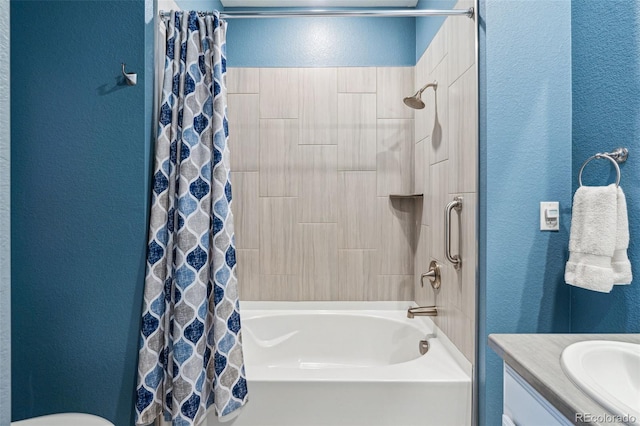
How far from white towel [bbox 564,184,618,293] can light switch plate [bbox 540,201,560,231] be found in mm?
185

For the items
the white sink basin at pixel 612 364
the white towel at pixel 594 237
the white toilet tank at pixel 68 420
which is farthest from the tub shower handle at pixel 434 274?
the white toilet tank at pixel 68 420

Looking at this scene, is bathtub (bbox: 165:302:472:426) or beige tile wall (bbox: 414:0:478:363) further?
beige tile wall (bbox: 414:0:478:363)

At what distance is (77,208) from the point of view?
5.15ft

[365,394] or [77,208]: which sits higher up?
[77,208]

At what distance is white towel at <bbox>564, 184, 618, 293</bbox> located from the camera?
4.10 ft

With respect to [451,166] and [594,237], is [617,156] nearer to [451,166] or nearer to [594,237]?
[594,237]

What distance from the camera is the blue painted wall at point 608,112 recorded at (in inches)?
50.0

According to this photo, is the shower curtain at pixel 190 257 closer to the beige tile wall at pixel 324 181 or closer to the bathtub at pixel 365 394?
the bathtub at pixel 365 394

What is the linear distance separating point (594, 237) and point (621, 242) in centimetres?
7

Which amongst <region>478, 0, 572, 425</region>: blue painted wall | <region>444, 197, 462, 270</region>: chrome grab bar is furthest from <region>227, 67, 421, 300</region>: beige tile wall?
<region>478, 0, 572, 425</region>: blue painted wall

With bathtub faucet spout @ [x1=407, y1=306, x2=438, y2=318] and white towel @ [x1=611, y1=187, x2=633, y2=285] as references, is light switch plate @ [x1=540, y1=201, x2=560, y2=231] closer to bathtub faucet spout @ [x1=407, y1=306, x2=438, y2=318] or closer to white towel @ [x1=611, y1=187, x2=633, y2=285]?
white towel @ [x1=611, y1=187, x2=633, y2=285]

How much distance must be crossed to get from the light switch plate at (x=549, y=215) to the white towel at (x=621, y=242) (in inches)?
12.9

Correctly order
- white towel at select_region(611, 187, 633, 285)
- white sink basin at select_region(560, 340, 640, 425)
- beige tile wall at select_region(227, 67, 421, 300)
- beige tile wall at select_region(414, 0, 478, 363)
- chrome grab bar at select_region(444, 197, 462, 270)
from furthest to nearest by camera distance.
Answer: beige tile wall at select_region(227, 67, 421, 300)
chrome grab bar at select_region(444, 197, 462, 270)
beige tile wall at select_region(414, 0, 478, 363)
white towel at select_region(611, 187, 633, 285)
white sink basin at select_region(560, 340, 640, 425)

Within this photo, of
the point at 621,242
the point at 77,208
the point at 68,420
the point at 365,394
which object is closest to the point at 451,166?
the point at 621,242
